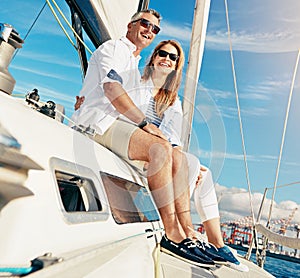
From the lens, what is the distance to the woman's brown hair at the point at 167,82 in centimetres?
180

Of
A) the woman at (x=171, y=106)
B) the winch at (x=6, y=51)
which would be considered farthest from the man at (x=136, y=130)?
the winch at (x=6, y=51)

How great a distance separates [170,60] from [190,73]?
104 centimetres

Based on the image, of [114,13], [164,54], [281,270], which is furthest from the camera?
[281,270]

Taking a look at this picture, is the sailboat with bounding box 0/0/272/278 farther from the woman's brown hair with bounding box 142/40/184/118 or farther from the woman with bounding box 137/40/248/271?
the woman's brown hair with bounding box 142/40/184/118

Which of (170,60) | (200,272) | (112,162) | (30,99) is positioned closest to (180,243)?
(200,272)

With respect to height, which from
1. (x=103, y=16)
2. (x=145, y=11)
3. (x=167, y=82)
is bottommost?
(x=167, y=82)

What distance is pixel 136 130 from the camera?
1.40 meters

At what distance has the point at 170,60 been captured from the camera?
1807 millimetres

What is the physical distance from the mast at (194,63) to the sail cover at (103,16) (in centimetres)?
60

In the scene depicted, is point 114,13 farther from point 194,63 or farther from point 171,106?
point 171,106

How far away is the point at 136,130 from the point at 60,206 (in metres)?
0.78

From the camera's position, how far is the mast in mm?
2633

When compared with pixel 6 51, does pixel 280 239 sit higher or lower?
lower

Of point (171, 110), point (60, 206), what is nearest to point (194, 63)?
point (171, 110)
